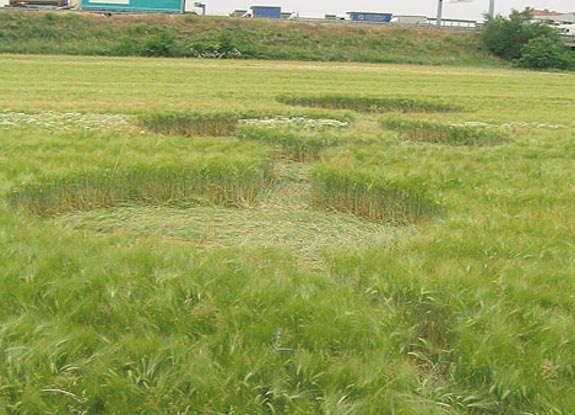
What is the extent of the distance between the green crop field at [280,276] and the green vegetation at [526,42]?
4956 centimetres

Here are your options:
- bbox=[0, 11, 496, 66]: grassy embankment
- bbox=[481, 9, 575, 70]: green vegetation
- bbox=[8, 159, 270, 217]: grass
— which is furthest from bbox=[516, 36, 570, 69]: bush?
bbox=[8, 159, 270, 217]: grass

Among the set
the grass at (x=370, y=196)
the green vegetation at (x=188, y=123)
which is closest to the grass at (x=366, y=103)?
the green vegetation at (x=188, y=123)

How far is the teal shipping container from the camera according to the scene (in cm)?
6319

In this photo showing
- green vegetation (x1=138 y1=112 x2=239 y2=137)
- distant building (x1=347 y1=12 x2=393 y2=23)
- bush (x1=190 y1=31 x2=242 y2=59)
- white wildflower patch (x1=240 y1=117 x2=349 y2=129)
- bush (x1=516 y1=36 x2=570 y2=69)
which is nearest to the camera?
green vegetation (x1=138 y1=112 x2=239 y2=137)

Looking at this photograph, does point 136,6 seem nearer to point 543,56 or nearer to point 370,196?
point 543,56

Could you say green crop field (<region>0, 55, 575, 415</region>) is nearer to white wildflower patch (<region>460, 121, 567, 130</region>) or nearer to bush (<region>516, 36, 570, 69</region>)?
white wildflower patch (<region>460, 121, 567, 130</region>)

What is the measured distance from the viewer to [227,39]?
49875 millimetres

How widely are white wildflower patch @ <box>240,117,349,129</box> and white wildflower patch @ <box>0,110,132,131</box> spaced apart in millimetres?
3039

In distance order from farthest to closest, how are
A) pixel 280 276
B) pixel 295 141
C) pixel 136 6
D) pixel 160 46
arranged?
pixel 136 6, pixel 160 46, pixel 295 141, pixel 280 276

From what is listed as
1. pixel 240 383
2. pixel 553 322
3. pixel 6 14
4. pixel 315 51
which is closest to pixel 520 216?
pixel 553 322

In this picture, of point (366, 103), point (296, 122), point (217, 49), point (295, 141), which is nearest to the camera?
point (295, 141)

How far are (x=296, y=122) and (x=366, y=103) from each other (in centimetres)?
653

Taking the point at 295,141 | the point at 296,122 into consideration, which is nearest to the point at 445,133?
the point at 296,122

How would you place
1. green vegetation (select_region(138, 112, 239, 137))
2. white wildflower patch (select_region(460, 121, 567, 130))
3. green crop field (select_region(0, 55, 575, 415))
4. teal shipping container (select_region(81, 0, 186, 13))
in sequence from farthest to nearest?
teal shipping container (select_region(81, 0, 186, 13)) < white wildflower patch (select_region(460, 121, 567, 130)) < green vegetation (select_region(138, 112, 239, 137)) < green crop field (select_region(0, 55, 575, 415))
